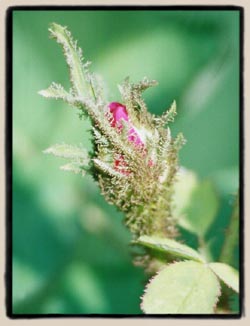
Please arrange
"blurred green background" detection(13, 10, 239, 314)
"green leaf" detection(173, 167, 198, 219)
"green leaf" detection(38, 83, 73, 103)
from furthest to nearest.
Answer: "blurred green background" detection(13, 10, 239, 314), "green leaf" detection(173, 167, 198, 219), "green leaf" detection(38, 83, 73, 103)

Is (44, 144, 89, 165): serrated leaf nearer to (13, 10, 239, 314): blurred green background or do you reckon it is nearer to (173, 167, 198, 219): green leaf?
(173, 167, 198, 219): green leaf

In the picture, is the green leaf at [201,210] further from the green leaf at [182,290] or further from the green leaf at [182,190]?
the green leaf at [182,290]

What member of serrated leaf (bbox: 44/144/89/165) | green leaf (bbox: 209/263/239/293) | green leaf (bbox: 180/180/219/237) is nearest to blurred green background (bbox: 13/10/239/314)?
green leaf (bbox: 180/180/219/237)

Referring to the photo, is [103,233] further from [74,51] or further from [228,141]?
[74,51]

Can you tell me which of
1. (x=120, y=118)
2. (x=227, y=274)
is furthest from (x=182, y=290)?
(x=120, y=118)

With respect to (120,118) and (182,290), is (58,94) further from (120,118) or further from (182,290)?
(182,290)
